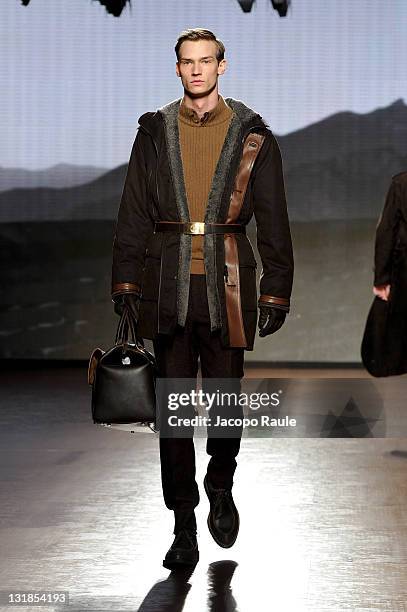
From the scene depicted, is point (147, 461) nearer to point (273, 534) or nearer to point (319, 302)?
point (273, 534)

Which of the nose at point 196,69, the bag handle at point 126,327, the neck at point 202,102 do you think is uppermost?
the nose at point 196,69

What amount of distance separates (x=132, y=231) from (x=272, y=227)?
1.16 feet

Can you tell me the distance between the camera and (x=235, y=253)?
11.9ft

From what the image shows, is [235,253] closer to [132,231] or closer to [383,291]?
[132,231]

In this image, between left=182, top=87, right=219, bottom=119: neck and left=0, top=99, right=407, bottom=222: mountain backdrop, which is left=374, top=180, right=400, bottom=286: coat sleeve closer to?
left=182, top=87, right=219, bottom=119: neck

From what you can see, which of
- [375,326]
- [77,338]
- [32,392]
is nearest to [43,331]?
[77,338]

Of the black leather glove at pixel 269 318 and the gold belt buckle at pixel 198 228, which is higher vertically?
the gold belt buckle at pixel 198 228

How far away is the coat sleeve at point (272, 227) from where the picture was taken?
11.9ft

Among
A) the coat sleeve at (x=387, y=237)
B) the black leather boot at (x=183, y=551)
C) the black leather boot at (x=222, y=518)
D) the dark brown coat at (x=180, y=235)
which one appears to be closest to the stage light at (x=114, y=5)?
the coat sleeve at (x=387, y=237)

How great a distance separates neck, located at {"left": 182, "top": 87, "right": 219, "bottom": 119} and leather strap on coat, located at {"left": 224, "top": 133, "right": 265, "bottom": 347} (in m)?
0.13

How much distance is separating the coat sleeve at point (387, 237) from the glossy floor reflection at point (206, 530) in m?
0.69

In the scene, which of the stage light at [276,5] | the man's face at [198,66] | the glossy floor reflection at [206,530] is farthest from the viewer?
the stage light at [276,5]

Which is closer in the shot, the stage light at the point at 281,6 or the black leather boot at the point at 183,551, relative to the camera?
the black leather boot at the point at 183,551

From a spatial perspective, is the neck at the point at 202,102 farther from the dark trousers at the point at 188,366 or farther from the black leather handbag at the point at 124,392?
the black leather handbag at the point at 124,392
